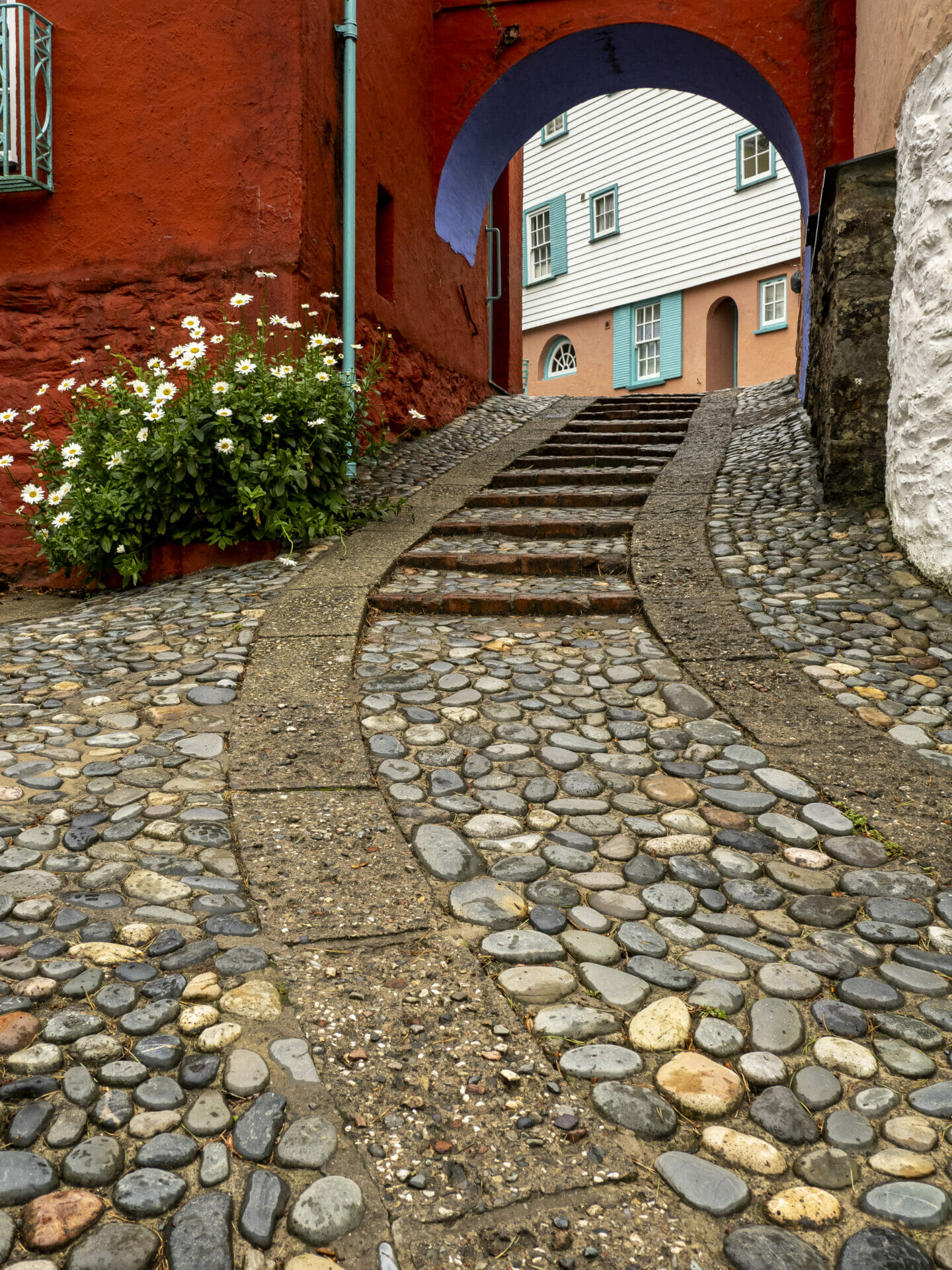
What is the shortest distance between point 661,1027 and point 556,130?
18.9m

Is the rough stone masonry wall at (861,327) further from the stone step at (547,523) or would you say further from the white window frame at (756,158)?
the white window frame at (756,158)

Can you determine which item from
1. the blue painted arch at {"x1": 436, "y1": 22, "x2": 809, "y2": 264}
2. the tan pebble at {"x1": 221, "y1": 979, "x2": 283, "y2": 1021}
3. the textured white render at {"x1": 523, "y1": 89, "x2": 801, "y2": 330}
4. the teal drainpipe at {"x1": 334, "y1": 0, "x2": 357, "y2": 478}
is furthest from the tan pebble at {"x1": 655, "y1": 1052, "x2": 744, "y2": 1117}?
the textured white render at {"x1": 523, "y1": 89, "x2": 801, "y2": 330}

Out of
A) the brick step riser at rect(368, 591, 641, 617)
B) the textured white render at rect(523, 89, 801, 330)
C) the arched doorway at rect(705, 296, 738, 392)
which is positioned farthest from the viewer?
the arched doorway at rect(705, 296, 738, 392)

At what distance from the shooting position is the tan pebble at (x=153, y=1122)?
53.7 inches

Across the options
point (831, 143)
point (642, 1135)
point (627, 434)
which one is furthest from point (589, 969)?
point (831, 143)

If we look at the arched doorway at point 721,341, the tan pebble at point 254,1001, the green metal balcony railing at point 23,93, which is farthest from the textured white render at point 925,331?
the arched doorway at point 721,341

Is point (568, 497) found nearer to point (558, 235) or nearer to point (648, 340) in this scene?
point (648, 340)

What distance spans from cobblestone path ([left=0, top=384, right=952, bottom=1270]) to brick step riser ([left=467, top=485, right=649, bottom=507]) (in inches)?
66.2

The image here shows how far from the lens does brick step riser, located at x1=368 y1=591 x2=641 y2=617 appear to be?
3854 millimetres

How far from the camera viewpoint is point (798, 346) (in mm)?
8203

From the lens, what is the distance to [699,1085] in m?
1.51

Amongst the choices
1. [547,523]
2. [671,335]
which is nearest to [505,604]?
[547,523]

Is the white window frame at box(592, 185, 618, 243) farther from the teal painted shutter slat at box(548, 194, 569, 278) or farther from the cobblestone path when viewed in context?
the cobblestone path

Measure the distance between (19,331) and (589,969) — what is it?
5500mm
